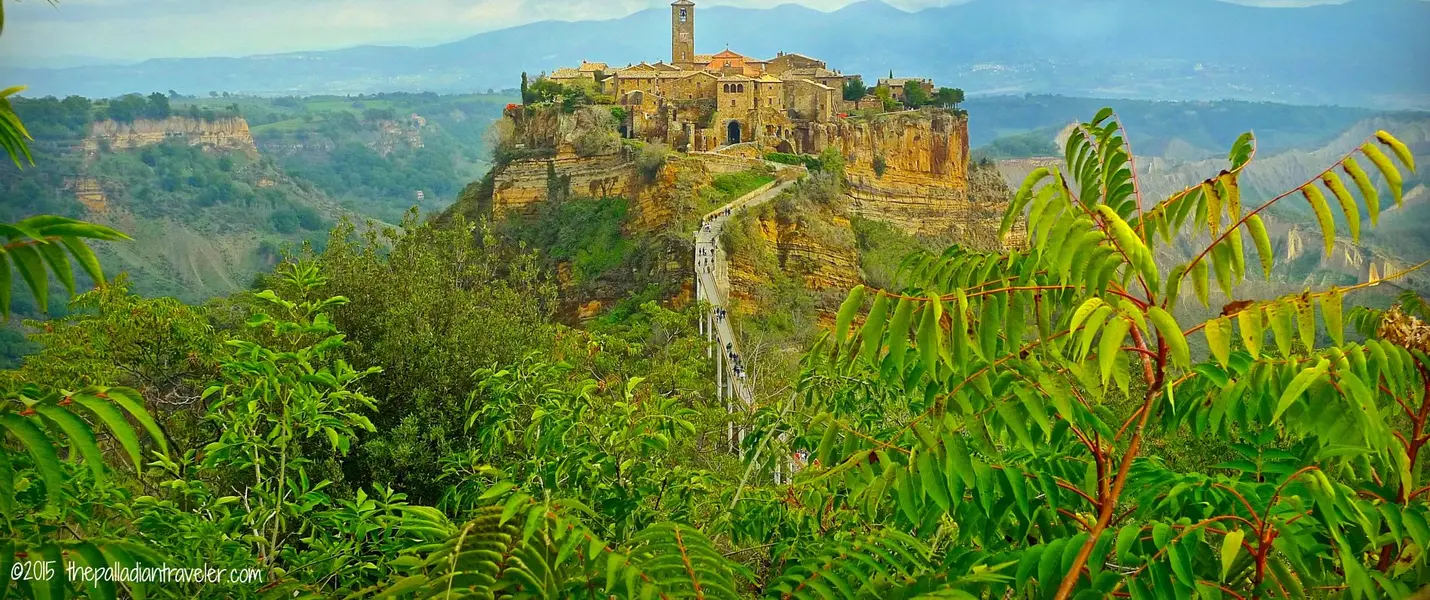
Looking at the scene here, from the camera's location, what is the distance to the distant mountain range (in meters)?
65.2

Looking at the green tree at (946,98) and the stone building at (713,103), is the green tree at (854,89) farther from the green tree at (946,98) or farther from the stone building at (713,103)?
the green tree at (946,98)

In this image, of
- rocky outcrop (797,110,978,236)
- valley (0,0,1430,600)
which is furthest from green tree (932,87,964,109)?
valley (0,0,1430,600)

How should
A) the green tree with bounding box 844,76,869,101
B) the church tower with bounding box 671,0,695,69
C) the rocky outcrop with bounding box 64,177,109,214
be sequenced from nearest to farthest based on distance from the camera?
the rocky outcrop with bounding box 64,177,109,214 → the green tree with bounding box 844,76,869,101 → the church tower with bounding box 671,0,695,69

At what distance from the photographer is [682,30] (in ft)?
154

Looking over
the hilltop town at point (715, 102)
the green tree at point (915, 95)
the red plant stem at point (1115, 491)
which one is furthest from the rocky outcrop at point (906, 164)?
the red plant stem at point (1115, 491)

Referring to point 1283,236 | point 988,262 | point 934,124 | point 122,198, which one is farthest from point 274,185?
point 988,262

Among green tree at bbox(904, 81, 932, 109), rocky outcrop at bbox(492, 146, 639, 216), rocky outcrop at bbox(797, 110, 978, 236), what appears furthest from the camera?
green tree at bbox(904, 81, 932, 109)

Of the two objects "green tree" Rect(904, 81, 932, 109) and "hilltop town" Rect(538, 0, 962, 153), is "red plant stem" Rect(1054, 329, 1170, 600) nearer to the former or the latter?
"hilltop town" Rect(538, 0, 962, 153)

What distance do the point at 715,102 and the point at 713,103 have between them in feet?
0.25

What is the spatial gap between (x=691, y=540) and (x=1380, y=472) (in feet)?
5.47

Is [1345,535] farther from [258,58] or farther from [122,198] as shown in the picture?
[258,58]

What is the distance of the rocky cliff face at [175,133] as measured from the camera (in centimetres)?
4775

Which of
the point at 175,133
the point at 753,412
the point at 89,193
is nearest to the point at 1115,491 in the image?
the point at 753,412

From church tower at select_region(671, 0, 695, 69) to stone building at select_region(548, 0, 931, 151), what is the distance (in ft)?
17.6
